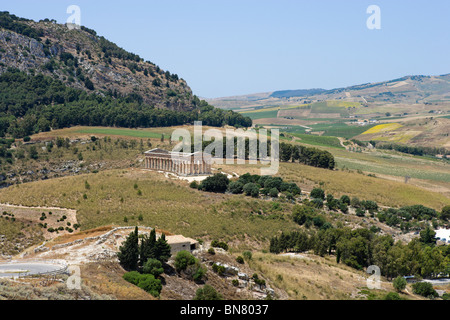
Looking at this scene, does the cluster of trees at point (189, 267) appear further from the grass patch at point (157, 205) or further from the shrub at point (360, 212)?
the shrub at point (360, 212)

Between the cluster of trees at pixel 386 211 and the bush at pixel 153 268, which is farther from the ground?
the bush at pixel 153 268

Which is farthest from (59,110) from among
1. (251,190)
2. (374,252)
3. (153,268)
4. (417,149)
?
(417,149)

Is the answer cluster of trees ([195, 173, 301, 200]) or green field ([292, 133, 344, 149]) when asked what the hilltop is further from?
cluster of trees ([195, 173, 301, 200])

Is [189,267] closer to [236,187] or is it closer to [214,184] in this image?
[214,184]

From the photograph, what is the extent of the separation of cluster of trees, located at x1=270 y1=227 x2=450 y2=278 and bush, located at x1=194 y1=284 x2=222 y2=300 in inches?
900

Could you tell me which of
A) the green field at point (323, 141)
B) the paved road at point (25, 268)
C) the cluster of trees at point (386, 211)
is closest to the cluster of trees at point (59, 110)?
the green field at point (323, 141)

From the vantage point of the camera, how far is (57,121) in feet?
440

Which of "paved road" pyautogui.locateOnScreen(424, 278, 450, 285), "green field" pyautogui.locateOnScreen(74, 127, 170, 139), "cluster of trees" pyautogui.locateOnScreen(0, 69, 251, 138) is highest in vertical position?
"cluster of trees" pyautogui.locateOnScreen(0, 69, 251, 138)

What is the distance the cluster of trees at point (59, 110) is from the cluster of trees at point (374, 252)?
8953 centimetres

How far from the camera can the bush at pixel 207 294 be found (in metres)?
35.2

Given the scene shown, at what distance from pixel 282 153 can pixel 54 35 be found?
11956 centimetres

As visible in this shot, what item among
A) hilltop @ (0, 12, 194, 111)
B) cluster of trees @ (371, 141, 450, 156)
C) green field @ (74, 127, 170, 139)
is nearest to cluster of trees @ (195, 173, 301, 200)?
green field @ (74, 127, 170, 139)

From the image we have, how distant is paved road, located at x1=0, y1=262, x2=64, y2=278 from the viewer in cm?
3244

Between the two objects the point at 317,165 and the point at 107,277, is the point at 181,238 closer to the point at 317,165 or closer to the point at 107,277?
the point at 107,277
